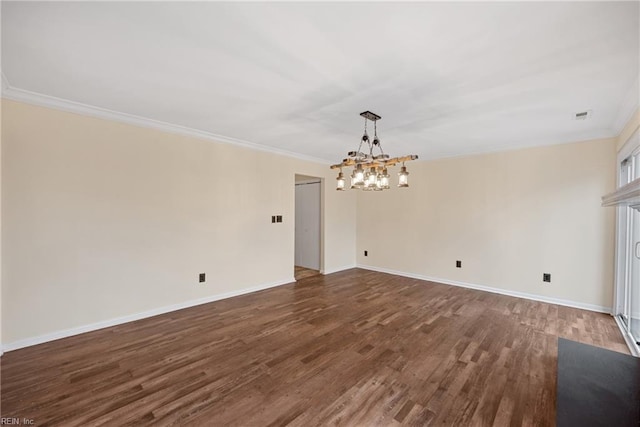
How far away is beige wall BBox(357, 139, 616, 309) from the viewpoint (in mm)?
3750

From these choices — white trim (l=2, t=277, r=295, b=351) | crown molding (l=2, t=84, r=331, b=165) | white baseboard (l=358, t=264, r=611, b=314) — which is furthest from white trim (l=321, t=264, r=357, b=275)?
crown molding (l=2, t=84, r=331, b=165)

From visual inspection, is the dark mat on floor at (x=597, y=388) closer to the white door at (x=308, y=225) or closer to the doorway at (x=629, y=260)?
the doorway at (x=629, y=260)

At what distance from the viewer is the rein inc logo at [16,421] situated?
1715 millimetres

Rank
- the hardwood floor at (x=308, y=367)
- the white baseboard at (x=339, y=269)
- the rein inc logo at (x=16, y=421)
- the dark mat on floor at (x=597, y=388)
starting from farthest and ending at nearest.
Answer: the white baseboard at (x=339, y=269), the hardwood floor at (x=308, y=367), the rein inc logo at (x=16, y=421), the dark mat on floor at (x=597, y=388)

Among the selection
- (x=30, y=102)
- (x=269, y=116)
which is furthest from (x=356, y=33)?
(x=30, y=102)

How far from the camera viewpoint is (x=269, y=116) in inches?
125

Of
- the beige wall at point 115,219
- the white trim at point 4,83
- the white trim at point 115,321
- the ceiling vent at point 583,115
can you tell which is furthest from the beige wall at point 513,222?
the white trim at point 4,83

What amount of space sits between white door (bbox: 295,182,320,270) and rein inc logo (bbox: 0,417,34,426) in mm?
4730

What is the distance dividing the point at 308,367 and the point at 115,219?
2.81 metres

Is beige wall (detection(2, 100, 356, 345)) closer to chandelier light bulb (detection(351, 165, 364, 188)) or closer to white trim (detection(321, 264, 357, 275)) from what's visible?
white trim (detection(321, 264, 357, 275))

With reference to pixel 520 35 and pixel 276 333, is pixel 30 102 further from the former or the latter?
pixel 520 35

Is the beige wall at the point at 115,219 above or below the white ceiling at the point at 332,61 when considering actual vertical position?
below

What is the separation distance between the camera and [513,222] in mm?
4383

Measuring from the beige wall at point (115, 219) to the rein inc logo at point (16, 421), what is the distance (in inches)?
50.5
